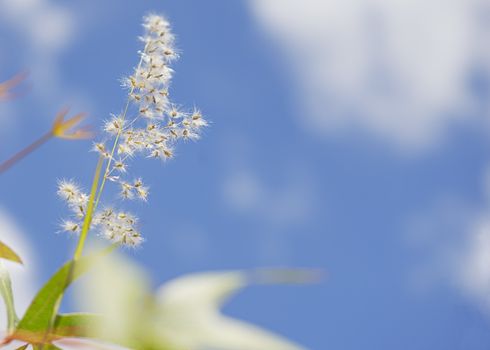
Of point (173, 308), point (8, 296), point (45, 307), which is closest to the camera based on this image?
point (173, 308)

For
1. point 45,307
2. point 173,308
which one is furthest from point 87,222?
point 173,308

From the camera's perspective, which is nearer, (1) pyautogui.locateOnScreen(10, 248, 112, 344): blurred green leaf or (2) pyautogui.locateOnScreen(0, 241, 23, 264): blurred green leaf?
(1) pyautogui.locateOnScreen(10, 248, 112, 344): blurred green leaf

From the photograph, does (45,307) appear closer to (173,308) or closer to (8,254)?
(8,254)

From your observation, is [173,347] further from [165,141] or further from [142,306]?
[165,141]

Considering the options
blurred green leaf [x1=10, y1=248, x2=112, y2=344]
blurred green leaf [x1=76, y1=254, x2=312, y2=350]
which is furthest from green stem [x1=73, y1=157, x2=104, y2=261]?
blurred green leaf [x1=76, y1=254, x2=312, y2=350]

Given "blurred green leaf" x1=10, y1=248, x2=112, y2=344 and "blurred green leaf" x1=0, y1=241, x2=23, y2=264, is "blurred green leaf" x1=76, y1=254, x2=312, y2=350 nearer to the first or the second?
"blurred green leaf" x1=10, y1=248, x2=112, y2=344

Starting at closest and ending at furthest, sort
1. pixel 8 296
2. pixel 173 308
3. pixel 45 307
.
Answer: pixel 173 308
pixel 45 307
pixel 8 296

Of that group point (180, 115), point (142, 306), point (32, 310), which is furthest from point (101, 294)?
point (180, 115)
